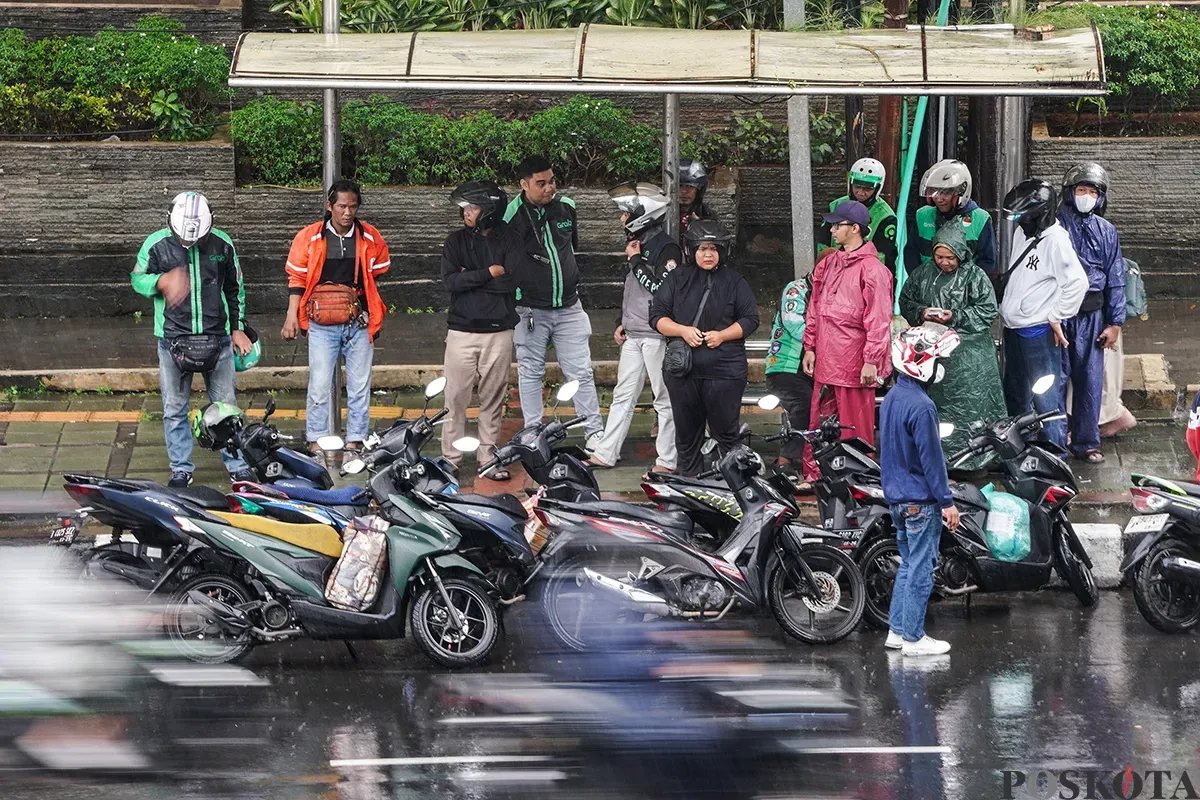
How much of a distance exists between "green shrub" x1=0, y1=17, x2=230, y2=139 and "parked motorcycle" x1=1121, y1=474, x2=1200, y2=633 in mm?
9757

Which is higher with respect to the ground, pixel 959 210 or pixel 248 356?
pixel 959 210

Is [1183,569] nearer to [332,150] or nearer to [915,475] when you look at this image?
[915,475]

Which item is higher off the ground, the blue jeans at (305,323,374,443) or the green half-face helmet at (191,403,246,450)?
the green half-face helmet at (191,403,246,450)

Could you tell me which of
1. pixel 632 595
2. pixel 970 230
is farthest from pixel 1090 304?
pixel 632 595

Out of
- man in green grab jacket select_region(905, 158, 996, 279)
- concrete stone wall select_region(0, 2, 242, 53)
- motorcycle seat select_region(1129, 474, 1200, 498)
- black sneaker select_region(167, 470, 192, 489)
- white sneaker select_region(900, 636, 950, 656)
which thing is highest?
concrete stone wall select_region(0, 2, 242, 53)

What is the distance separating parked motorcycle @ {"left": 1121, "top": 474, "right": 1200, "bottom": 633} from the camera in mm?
8688

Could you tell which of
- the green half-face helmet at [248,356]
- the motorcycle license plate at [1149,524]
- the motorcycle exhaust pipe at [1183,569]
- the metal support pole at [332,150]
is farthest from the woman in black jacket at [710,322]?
the motorcycle exhaust pipe at [1183,569]

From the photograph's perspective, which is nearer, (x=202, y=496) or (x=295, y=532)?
(x=295, y=532)

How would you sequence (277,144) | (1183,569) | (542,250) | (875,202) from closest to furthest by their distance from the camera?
(1183,569)
(542,250)
(875,202)
(277,144)

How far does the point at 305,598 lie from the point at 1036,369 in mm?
5428

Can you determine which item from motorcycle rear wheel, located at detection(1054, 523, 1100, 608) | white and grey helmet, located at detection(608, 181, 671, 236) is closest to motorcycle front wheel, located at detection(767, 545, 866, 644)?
motorcycle rear wheel, located at detection(1054, 523, 1100, 608)

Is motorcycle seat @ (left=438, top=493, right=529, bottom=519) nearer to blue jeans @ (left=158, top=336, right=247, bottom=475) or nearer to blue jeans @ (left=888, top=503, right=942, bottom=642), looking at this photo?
blue jeans @ (left=888, top=503, right=942, bottom=642)

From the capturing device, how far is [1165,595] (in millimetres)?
8797

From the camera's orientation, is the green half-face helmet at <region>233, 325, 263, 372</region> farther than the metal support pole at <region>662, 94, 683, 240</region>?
No
